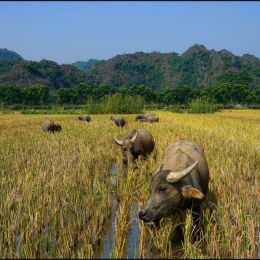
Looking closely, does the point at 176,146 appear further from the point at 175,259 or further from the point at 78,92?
the point at 78,92

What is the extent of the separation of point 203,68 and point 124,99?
131 metres

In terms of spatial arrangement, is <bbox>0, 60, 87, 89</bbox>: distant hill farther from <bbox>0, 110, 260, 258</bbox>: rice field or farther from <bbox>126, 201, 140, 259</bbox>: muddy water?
<bbox>126, 201, 140, 259</bbox>: muddy water

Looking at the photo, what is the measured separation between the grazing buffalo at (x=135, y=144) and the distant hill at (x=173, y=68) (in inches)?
5590

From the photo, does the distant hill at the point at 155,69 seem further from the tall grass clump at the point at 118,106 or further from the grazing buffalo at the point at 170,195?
the grazing buffalo at the point at 170,195

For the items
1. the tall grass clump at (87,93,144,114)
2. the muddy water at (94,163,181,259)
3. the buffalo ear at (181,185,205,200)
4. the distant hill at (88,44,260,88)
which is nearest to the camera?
the muddy water at (94,163,181,259)

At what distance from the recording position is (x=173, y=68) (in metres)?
179

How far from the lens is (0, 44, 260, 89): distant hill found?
133750 mm

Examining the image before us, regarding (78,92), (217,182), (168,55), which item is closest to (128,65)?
(168,55)

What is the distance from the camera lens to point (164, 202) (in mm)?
4898

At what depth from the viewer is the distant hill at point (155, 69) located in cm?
13375

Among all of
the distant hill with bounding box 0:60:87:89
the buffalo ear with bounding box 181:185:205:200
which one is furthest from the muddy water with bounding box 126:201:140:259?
the distant hill with bounding box 0:60:87:89

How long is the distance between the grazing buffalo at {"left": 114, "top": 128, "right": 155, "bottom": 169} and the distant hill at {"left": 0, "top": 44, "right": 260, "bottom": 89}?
386 feet

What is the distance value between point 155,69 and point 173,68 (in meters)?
10.3

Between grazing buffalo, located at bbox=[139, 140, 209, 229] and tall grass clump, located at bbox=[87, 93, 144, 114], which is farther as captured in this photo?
tall grass clump, located at bbox=[87, 93, 144, 114]
